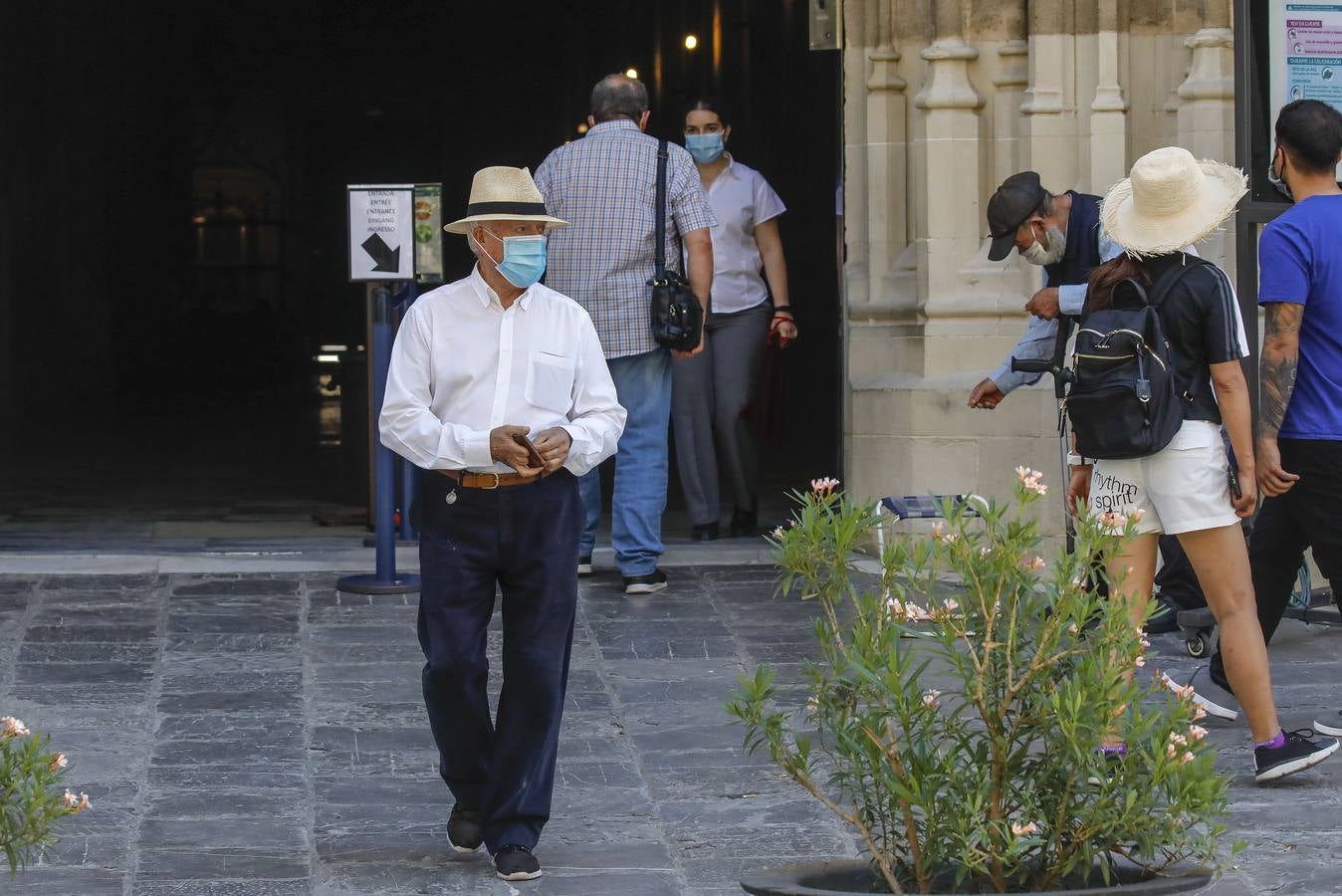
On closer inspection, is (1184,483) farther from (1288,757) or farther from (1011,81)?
(1011,81)

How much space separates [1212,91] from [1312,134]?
2996 millimetres

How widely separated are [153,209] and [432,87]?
14.8 feet

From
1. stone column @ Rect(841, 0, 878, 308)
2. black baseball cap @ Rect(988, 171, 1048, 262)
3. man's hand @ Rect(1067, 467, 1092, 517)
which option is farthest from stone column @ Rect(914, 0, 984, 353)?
man's hand @ Rect(1067, 467, 1092, 517)

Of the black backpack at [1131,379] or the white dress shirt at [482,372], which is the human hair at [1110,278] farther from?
the white dress shirt at [482,372]

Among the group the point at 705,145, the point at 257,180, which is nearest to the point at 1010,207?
the point at 705,145

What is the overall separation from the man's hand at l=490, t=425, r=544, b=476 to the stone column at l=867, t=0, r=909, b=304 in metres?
4.86

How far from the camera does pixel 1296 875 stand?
4.94 meters

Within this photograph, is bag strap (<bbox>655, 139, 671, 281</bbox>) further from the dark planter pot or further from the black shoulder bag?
the dark planter pot

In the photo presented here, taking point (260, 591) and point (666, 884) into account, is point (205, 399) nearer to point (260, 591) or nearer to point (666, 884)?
point (260, 591)

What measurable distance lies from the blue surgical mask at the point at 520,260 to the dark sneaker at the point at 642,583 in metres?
3.56

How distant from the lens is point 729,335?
31.9ft

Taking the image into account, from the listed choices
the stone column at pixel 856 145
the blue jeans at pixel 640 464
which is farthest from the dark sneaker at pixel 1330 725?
the stone column at pixel 856 145

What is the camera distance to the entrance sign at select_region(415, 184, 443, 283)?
358 inches

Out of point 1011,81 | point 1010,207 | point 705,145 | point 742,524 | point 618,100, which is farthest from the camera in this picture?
point 742,524
